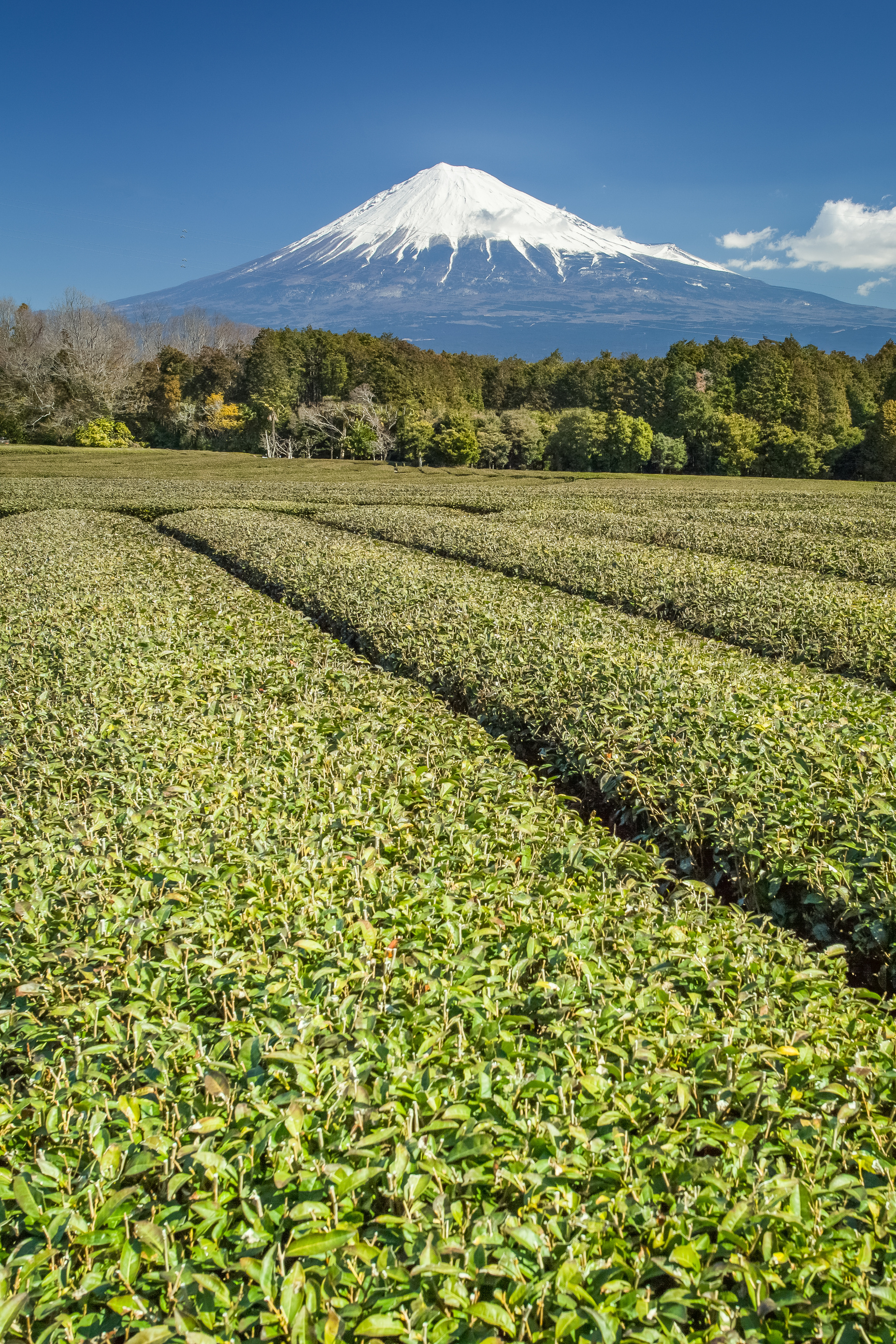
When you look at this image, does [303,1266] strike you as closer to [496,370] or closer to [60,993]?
[60,993]

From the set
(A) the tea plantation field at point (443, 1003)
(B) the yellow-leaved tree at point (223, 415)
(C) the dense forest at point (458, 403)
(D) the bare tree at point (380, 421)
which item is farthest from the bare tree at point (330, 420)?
(A) the tea plantation field at point (443, 1003)

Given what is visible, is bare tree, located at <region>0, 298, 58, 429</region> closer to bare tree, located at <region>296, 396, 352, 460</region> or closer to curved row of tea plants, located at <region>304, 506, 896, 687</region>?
bare tree, located at <region>296, 396, 352, 460</region>

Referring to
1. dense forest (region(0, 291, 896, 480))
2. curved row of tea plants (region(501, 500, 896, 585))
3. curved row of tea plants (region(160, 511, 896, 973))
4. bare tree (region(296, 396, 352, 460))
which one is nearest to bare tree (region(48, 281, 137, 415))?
dense forest (region(0, 291, 896, 480))

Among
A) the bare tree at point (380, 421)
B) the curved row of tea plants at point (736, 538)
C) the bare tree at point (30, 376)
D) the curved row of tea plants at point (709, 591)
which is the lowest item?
the curved row of tea plants at point (709, 591)

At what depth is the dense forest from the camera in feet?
223

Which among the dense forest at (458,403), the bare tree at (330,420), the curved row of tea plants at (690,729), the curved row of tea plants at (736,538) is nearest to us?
the curved row of tea plants at (690,729)

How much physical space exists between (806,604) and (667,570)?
418 cm

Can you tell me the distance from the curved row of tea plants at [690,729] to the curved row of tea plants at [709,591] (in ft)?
5.51

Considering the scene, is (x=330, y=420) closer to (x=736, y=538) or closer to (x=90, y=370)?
(x=90, y=370)

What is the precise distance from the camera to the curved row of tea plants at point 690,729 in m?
4.82

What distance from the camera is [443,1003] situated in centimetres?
305

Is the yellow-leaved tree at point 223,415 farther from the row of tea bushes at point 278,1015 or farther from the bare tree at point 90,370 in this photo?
the row of tea bushes at point 278,1015

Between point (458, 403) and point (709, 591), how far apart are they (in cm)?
7344

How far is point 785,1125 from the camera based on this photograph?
2.62m
